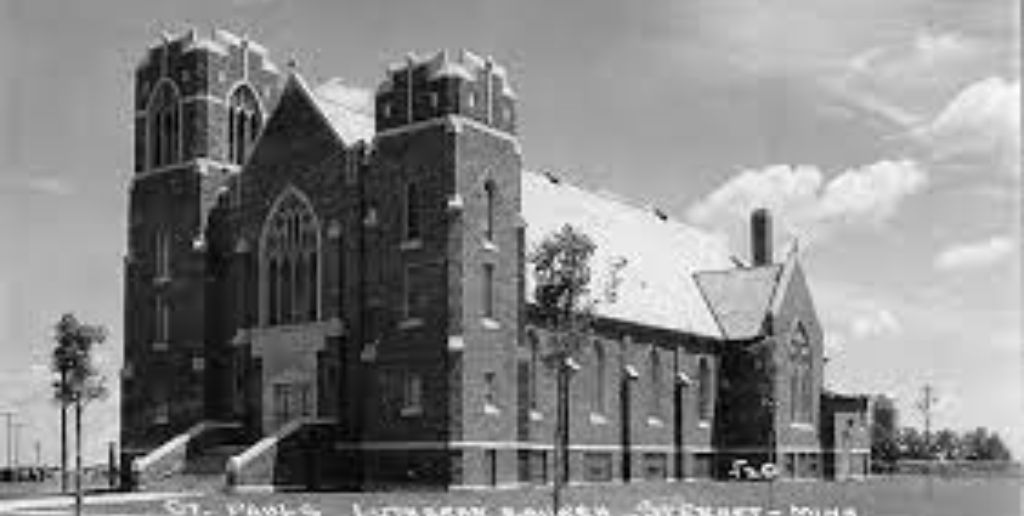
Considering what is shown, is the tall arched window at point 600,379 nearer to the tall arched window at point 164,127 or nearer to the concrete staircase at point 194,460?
the concrete staircase at point 194,460

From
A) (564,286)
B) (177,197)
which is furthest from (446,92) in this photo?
(177,197)

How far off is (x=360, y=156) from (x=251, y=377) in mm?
9574

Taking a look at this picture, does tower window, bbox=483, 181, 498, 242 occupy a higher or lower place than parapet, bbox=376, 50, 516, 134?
lower

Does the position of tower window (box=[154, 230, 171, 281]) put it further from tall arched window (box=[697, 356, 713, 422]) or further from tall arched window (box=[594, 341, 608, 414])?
tall arched window (box=[697, 356, 713, 422])

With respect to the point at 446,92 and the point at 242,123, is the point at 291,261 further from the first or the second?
the point at 446,92

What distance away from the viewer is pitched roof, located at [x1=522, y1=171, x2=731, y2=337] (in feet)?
205

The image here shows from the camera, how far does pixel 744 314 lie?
72562 millimetres

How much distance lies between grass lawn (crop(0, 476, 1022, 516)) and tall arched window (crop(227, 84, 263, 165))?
16.8 m

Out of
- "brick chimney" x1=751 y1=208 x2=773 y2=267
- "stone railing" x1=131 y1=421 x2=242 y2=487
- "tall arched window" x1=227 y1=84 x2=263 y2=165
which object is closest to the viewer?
"stone railing" x1=131 y1=421 x2=242 y2=487

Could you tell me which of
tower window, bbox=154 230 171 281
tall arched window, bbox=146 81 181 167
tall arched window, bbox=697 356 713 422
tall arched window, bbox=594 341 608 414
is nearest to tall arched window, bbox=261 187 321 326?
tower window, bbox=154 230 171 281

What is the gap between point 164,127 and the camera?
61688 millimetres

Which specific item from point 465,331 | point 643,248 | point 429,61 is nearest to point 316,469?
point 465,331

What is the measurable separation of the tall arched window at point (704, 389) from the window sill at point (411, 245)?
2134 centimetres

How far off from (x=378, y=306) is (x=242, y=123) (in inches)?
505
